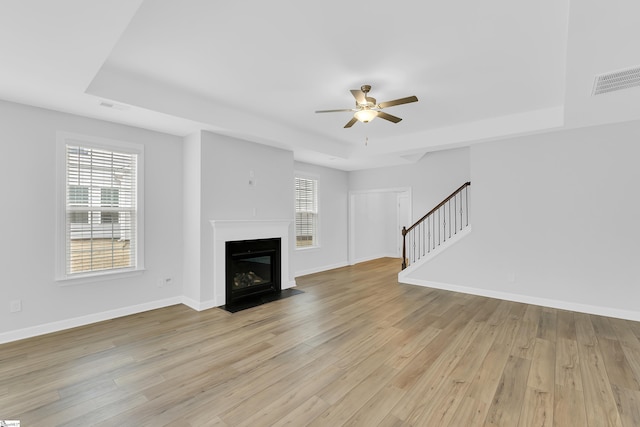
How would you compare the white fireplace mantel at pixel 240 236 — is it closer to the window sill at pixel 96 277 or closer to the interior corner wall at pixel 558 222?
the window sill at pixel 96 277

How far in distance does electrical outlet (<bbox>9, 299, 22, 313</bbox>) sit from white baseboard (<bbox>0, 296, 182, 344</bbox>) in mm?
225

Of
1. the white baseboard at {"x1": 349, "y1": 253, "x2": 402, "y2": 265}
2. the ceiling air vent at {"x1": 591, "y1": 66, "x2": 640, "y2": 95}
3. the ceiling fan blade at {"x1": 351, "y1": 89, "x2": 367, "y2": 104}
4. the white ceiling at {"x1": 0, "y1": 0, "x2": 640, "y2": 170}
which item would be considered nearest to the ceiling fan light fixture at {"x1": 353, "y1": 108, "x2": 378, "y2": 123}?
the ceiling fan blade at {"x1": 351, "y1": 89, "x2": 367, "y2": 104}

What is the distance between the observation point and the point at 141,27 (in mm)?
2340

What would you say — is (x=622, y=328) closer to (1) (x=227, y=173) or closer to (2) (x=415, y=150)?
(2) (x=415, y=150)

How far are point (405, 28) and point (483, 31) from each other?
25.0 inches

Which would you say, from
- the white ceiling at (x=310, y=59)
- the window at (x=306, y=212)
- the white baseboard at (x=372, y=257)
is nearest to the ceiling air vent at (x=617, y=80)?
the white ceiling at (x=310, y=59)

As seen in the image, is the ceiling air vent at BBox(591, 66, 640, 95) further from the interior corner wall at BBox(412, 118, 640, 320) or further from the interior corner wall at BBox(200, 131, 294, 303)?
the interior corner wall at BBox(200, 131, 294, 303)

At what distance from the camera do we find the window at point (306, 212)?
686 cm

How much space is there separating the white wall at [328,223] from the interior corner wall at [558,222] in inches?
116

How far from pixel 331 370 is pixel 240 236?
2.76 m

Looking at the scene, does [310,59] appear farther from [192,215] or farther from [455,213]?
[455,213]

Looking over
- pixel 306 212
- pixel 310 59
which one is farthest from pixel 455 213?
pixel 310 59

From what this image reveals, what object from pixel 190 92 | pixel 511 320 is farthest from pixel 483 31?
pixel 511 320

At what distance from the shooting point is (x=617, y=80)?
2748mm
